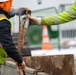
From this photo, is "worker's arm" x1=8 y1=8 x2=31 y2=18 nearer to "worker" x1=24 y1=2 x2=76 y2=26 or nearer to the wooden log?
"worker" x1=24 y1=2 x2=76 y2=26

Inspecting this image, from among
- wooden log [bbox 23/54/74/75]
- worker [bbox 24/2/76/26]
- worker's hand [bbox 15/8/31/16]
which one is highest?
worker's hand [bbox 15/8/31/16]

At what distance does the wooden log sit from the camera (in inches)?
260

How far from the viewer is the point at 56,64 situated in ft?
22.0

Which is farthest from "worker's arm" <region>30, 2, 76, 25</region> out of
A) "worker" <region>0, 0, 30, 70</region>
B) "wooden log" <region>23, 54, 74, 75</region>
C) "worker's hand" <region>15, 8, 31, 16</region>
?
"wooden log" <region>23, 54, 74, 75</region>

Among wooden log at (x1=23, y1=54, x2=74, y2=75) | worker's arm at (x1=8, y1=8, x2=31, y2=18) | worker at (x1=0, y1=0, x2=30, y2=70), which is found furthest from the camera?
wooden log at (x1=23, y1=54, x2=74, y2=75)

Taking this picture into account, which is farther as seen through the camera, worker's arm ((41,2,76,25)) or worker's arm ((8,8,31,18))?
worker's arm ((41,2,76,25))

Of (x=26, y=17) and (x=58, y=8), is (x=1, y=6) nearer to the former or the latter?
(x=26, y=17)

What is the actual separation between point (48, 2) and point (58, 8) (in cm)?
78

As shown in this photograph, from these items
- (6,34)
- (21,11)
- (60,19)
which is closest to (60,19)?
(60,19)

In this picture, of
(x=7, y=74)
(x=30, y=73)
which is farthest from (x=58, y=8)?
(x=30, y=73)

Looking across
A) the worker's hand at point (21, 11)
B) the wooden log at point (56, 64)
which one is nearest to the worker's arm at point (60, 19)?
the worker's hand at point (21, 11)

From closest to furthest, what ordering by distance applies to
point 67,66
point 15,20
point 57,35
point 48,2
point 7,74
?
point 67,66
point 7,74
point 15,20
point 57,35
point 48,2

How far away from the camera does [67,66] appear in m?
6.61

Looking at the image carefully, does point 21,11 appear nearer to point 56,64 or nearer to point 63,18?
point 63,18
